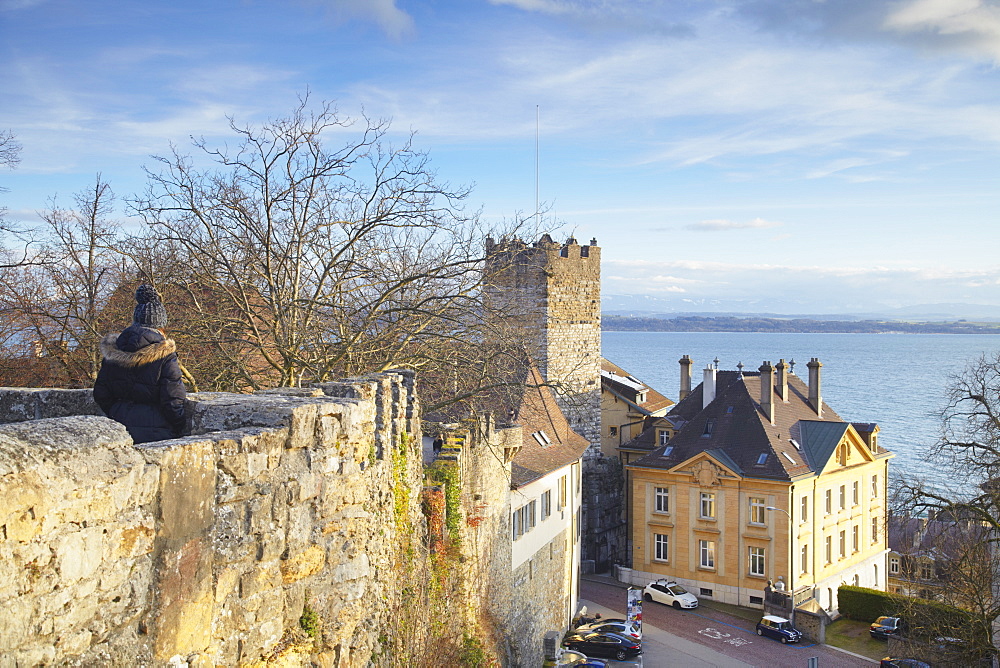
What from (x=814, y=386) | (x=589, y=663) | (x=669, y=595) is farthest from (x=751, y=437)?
(x=589, y=663)

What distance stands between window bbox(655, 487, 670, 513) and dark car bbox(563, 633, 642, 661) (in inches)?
498

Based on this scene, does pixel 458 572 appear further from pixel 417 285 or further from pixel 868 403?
pixel 868 403

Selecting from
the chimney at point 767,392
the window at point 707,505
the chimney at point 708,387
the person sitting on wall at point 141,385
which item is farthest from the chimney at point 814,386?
the person sitting on wall at point 141,385

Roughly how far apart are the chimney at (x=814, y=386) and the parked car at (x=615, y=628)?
19.5m

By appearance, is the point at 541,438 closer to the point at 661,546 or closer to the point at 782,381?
the point at 661,546

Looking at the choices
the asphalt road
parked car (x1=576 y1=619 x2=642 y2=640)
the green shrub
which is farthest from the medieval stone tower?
the green shrub

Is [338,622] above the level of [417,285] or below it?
below

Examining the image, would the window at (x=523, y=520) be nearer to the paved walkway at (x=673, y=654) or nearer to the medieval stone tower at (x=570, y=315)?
the paved walkway at (x=673, y=654)

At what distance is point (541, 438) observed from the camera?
28594 millimetres

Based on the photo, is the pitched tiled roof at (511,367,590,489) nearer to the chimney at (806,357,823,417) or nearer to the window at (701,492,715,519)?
the window at (701,492,715,519)

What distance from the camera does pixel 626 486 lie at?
1745 inches

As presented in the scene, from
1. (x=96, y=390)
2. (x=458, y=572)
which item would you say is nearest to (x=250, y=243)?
(x=458, y=572)

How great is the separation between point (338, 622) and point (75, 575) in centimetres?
238

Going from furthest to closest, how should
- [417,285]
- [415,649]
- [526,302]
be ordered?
[526,302] < [417,285] < [415,649]
